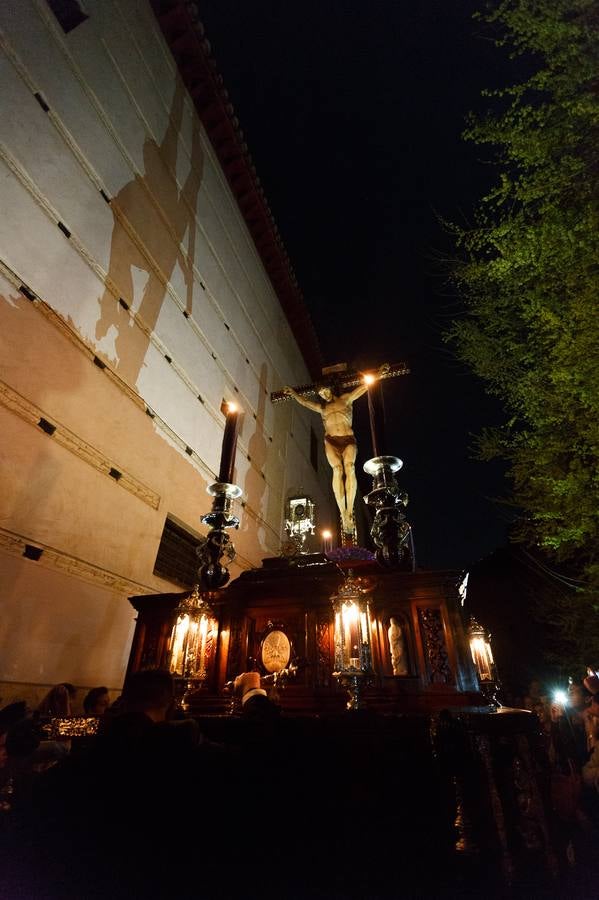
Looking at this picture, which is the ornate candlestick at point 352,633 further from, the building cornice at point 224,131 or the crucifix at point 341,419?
the building cornice at point 224,131

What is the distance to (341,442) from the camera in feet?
21.0

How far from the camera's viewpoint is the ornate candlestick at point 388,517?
2211 millimetres

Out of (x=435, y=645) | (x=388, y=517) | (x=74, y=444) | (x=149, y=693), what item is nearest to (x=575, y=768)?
(x=435, y=645)

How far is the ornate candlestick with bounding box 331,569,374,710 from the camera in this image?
318 centimetres

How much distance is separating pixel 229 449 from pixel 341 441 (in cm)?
320

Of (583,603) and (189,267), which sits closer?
(189,267)

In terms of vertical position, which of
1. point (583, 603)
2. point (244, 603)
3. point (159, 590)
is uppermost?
point (583, 603)

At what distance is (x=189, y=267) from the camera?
9320 mm

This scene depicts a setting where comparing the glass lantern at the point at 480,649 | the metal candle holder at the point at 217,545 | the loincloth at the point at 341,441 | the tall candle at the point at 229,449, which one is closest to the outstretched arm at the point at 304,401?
the loincloth at the point at 341,441

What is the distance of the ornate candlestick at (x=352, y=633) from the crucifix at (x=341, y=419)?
183cm

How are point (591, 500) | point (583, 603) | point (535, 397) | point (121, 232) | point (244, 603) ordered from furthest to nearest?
point (583, 603)
point (535, 397)
point (591, 500)
point (121, 232)
point (244, 603)

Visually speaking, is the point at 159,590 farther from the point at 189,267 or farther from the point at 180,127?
the point at 180,127

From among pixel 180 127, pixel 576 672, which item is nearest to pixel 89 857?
pixel 180 127

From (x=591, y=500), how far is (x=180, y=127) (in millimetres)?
12807
